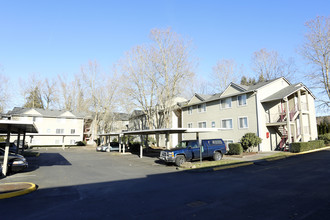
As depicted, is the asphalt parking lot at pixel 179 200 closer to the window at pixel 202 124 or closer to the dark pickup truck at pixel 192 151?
the dark pickup truck at pixel 192 151

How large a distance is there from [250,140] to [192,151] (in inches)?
378

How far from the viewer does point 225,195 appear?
711cm

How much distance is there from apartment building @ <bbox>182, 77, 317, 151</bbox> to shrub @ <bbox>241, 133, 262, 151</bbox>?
0.98 metres

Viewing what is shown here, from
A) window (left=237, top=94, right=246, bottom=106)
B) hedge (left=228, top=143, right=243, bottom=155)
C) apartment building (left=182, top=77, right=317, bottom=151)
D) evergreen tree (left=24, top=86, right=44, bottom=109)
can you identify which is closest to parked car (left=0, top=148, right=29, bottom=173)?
hedge (left=228, top=143, right=243, bottom=155)

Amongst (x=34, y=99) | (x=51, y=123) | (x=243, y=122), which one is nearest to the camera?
(x=243, y=122)

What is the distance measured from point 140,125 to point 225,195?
140ft

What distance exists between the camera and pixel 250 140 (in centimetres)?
2255

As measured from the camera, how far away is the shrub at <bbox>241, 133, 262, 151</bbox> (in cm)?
2246

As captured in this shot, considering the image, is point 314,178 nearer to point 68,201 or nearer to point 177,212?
point 177,212

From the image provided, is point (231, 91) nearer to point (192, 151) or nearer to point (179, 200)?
point (192, 151)

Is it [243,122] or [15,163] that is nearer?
[15,163]

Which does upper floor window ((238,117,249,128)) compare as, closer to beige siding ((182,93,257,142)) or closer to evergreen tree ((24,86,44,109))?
beige siding ((182,93,257,142))

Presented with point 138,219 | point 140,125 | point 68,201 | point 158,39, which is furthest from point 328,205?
point 140,125

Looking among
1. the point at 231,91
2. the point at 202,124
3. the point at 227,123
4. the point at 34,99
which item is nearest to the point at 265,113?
the point at 227,123
